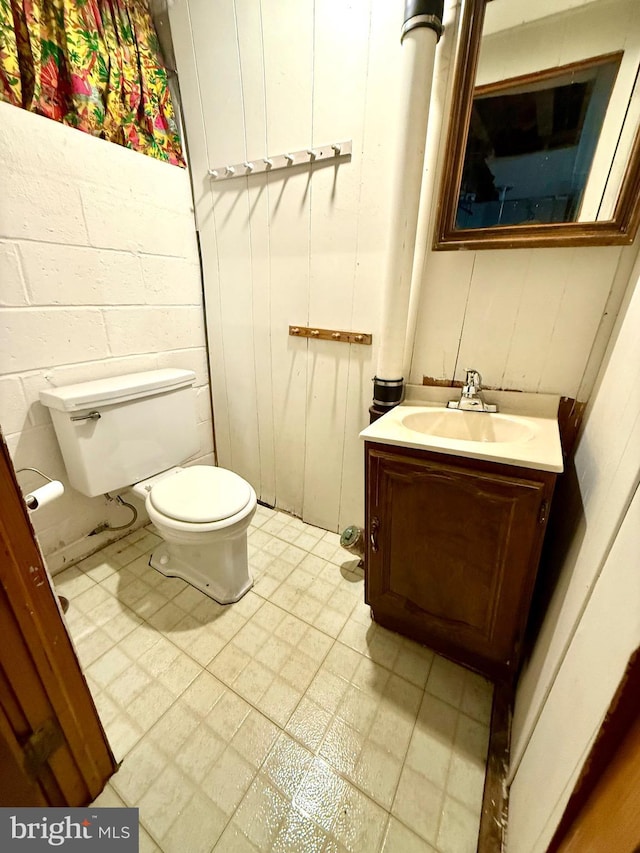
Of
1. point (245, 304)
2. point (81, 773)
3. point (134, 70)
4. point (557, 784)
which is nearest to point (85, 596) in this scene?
point (81, 773)

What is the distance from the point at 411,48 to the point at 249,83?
0.70m

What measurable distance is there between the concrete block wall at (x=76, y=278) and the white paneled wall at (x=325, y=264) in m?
0.20

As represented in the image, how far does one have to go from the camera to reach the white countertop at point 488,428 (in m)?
0.81

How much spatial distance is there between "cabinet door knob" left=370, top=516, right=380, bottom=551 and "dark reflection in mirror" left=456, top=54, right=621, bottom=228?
1.00 metres

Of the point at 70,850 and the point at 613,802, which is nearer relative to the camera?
the point at 613,802

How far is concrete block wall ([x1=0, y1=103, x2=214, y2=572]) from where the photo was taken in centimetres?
113

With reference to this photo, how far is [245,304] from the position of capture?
1.60 metres

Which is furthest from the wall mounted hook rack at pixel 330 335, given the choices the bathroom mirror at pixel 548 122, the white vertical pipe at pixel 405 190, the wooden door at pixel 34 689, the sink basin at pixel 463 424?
the wooden door at pixel 34 689

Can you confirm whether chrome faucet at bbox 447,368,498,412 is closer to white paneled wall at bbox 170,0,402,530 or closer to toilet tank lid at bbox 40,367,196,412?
white paneled wall at bbox 170,0,402,530

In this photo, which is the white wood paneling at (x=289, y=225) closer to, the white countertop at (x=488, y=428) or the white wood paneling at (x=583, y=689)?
the white countertop at (x=488, y=428)

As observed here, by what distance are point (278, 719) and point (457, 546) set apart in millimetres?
729

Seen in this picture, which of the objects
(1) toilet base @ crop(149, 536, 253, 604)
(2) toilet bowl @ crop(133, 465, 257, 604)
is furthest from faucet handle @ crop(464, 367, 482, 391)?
(1) toilet base @ crop(149, 536, 253, 604)

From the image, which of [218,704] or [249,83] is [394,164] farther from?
[218,704]

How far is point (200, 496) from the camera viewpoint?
124cm
